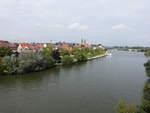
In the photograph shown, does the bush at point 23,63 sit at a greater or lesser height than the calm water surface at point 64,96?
greater

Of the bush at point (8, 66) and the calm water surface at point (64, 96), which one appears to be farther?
the bush at point (8, 66)

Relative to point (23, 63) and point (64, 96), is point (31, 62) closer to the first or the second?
point (23, 63)

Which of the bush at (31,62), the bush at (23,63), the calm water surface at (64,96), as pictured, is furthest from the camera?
the bush at (31,62)

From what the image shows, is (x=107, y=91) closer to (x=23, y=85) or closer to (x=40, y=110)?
(x=40, y=110)

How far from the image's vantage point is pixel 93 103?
11375 millimetres

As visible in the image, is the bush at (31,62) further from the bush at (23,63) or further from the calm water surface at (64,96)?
the calm water surface at (64,96)

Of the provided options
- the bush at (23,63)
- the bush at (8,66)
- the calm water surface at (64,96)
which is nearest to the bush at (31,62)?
the bush at (23,63)

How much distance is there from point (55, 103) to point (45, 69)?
13.7 meters

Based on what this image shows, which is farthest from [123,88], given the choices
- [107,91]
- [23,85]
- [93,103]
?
[23,85]

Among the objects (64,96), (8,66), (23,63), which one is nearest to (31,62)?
(23,63)

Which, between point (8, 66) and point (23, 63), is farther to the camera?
point (23, 63)

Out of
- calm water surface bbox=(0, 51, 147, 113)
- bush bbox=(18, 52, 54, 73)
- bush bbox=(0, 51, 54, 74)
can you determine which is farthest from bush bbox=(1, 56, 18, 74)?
calm water surface bbox=(0, 51, 147, 113)

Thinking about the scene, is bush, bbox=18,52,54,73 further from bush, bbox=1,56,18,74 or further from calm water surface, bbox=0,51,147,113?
calm water surface, bbox=0,51,147,113

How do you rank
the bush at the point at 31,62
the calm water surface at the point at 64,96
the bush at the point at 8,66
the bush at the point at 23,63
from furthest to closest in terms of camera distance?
the bush at the point at 31,62 < the bush at the point at 23,63 < the bush at the point at 8,66 < the calm water surface at the point at 64,96
